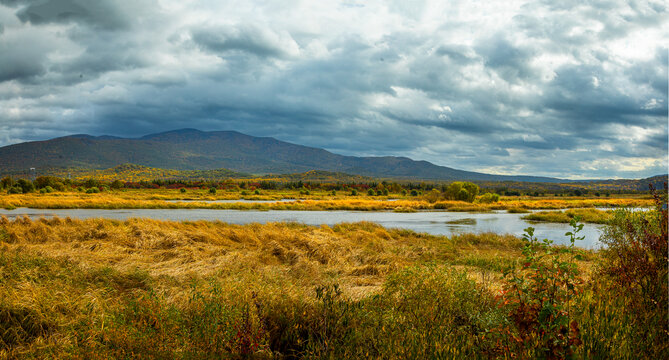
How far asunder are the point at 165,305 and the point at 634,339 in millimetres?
6375

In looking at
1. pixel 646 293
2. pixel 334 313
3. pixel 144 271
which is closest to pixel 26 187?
pixel 144 271

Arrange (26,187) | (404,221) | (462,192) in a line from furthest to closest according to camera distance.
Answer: (26,187)
(462,192)
(404,221)

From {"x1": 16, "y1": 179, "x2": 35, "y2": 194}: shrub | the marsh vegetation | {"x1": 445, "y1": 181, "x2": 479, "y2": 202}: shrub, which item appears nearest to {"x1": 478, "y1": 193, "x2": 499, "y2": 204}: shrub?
{"x1": 445, "y1": 181, "x2": 479, "y2": 202}: shrub

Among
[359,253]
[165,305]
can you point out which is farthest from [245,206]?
[165,305]

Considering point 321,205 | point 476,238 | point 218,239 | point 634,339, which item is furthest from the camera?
point 321,205

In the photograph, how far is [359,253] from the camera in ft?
44.0

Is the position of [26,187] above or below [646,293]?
above

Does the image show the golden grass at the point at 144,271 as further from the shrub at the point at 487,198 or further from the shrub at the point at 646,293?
the shrub at the point at 487,198

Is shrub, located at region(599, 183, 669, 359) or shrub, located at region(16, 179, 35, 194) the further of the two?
shrub, located at region(16, 179, 35, 194)

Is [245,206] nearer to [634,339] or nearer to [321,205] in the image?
[321,205]

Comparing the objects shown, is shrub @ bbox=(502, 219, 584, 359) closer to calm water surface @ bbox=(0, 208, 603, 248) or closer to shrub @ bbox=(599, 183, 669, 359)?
shrub @ bbox=(599, 183, 669, 359)

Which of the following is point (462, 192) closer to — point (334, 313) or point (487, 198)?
point (487, 198)

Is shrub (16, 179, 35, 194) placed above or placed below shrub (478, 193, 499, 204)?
above

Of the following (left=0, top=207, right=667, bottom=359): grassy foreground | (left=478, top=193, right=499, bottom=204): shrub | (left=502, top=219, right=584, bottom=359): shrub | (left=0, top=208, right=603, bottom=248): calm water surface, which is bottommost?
(left=0, top=208, right=603, bottom=248): calm water surface
